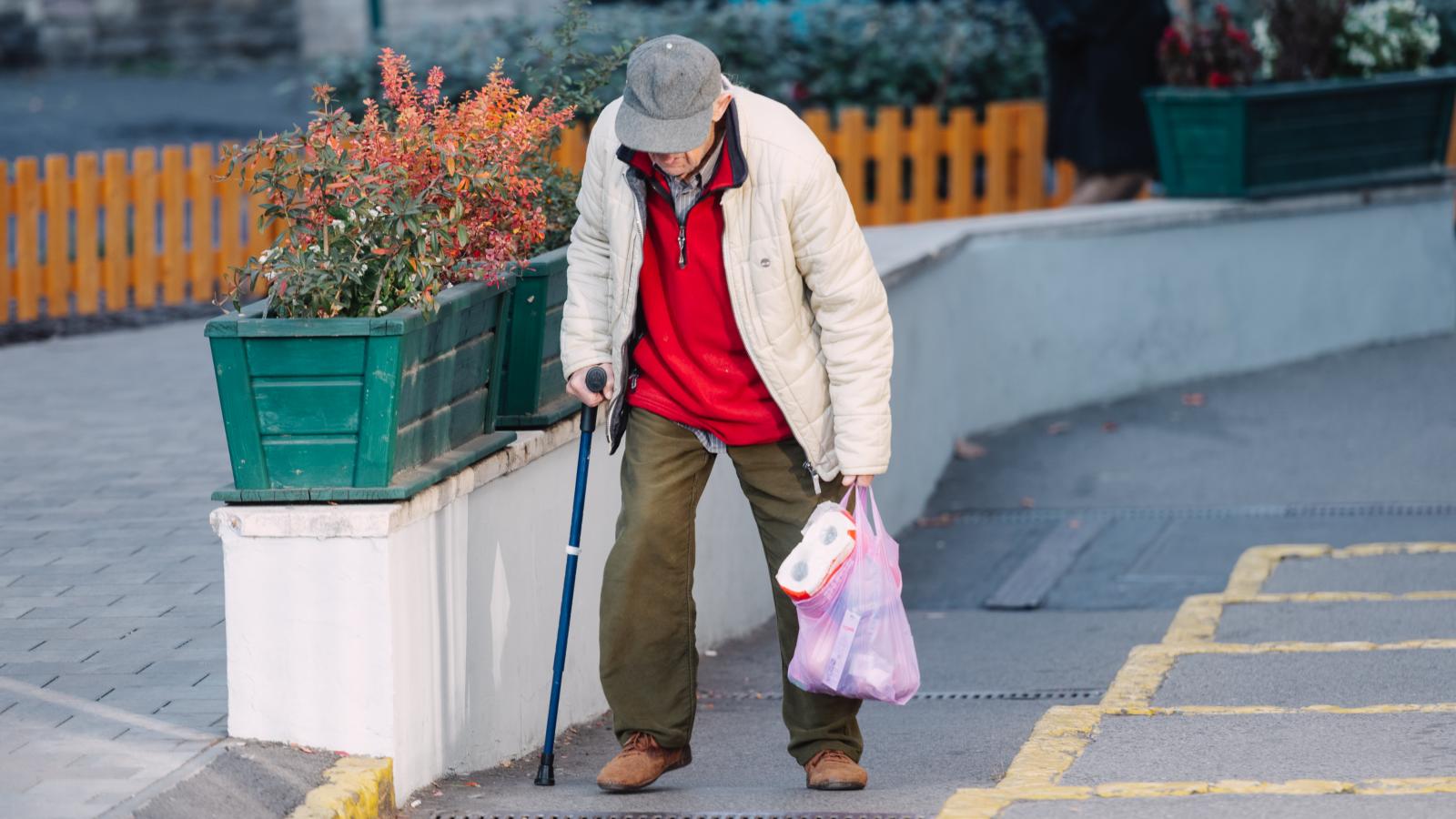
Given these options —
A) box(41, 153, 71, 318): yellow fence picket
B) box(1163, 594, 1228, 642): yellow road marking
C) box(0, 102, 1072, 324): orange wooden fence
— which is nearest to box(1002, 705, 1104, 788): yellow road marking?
box(1163, 594, 1228, 642): yellow road marking

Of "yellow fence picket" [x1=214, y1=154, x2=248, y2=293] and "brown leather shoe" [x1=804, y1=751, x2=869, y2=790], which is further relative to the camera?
"yellow fence picket" [x1=214, y1=154, x2=248, y2=293]

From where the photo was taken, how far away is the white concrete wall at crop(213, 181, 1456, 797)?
4293 millimetres

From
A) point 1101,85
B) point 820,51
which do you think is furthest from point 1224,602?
point 820,51

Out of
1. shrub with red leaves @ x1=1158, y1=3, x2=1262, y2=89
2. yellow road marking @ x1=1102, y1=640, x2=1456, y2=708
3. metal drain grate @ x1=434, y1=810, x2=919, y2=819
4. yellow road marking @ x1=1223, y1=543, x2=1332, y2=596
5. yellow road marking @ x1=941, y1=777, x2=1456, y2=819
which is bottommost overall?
yellow road marking @ x1=1223, y1=543, x2=1332, y2=596

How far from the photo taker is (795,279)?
14.3 ft

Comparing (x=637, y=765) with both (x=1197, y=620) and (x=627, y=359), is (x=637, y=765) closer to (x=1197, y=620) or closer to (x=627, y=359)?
(x=627, y=359)

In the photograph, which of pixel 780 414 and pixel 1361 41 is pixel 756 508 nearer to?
pixel 780 414

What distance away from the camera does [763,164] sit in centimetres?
428

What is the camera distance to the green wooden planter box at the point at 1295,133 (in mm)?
10852

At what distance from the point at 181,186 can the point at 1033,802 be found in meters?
8.59

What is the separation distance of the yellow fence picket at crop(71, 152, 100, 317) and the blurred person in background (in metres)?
5.18

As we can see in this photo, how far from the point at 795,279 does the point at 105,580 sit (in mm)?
2424

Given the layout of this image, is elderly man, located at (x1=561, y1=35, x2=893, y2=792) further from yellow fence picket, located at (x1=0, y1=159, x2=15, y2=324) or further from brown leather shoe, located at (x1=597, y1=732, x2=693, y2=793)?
yellow fence picket, located at (x1=0, y1=159, x2=15, y2=324)

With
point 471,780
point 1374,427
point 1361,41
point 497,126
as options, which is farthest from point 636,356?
point 1361,41
